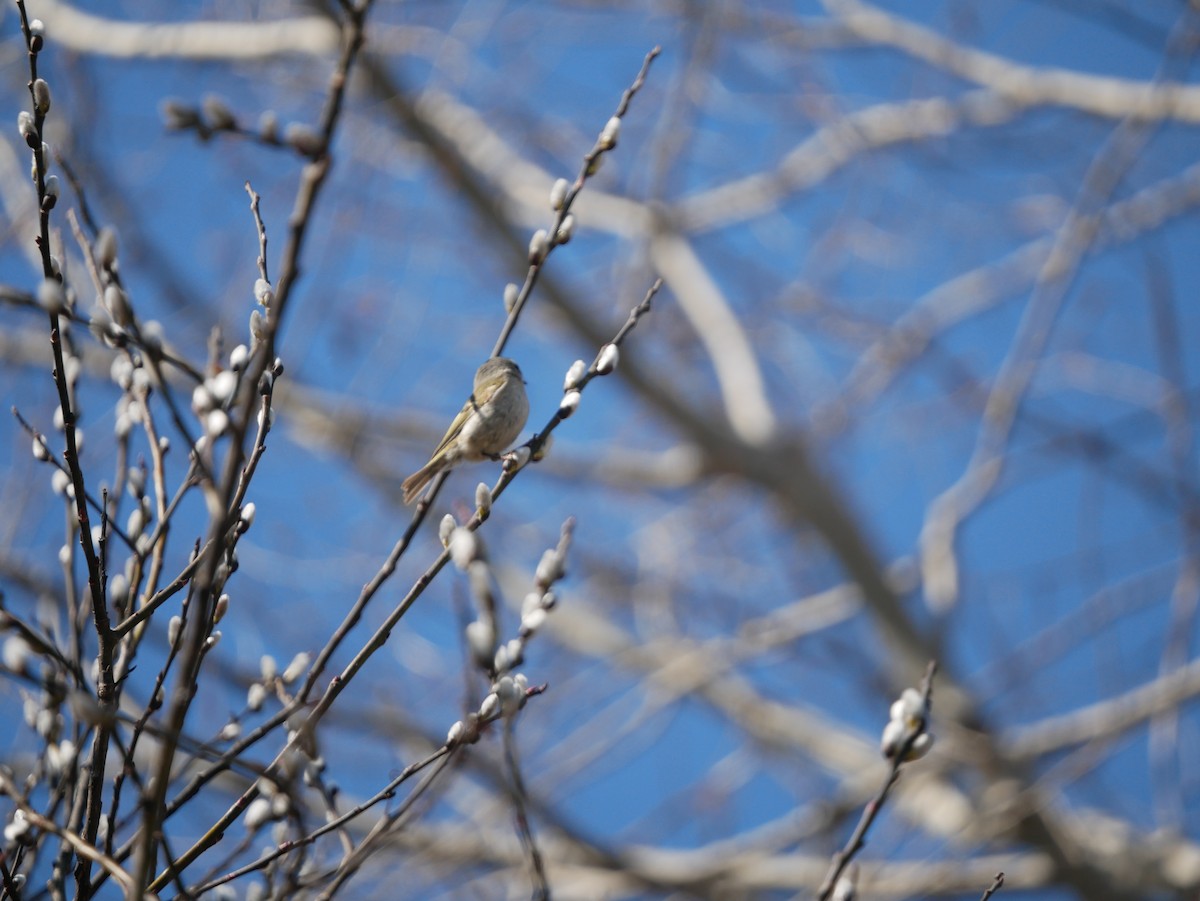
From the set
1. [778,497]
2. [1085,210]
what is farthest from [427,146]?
[1085,210]

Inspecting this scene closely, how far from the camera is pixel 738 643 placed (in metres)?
4.35

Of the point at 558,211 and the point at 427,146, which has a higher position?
the point at 427,146

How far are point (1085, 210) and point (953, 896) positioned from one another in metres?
2.69

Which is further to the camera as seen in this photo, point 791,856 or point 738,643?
point 738,643

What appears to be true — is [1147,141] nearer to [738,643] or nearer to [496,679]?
[738,643]

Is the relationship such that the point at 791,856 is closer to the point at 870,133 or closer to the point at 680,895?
the point at 680,895

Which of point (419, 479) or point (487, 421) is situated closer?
point (487, 421)

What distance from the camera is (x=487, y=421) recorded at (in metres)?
2.00

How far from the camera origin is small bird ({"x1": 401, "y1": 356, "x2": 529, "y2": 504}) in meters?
1.99

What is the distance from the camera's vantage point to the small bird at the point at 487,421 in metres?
1.99

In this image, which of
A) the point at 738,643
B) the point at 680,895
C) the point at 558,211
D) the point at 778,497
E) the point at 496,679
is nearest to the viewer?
the point at 496,679

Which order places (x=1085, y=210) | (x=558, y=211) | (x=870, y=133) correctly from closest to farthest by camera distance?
1. (x=558, y=211)
2. (x=1085, y=210)
3. (x=870, y=133)

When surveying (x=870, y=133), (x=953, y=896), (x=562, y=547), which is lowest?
(x=562, y=547)

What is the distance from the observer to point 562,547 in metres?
1.20
